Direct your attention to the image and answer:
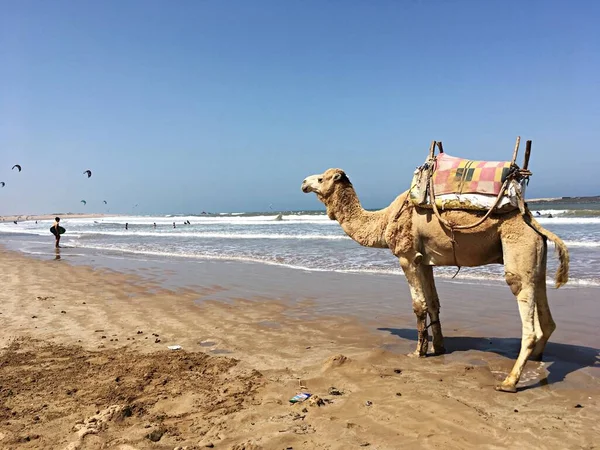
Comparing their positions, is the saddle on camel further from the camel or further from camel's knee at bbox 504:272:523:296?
camel's knee at bbox 504:272:523:296

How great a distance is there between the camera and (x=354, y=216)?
255 inches

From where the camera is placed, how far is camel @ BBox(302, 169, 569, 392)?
4.67m

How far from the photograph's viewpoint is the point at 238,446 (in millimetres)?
3377

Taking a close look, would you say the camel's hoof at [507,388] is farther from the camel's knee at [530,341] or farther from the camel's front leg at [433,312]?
the camel's front leg at [433,312]

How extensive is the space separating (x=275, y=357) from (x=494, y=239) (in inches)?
123

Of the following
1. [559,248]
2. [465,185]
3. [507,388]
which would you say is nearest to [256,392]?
[507,388]

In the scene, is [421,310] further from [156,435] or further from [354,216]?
[156,435]

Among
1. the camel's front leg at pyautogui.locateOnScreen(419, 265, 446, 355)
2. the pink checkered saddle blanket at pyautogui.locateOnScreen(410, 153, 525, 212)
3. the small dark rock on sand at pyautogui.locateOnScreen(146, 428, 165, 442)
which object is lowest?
the small dark rock on sand at pyautogui.locateOnScreen(146, 428, 165, 442)

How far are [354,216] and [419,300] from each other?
60.7 inches

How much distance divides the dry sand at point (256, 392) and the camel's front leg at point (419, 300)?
0.93 feet

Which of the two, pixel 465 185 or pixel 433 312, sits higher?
pixel 465 185

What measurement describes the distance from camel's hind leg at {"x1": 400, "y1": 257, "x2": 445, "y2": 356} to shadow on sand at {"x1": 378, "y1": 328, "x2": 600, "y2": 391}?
0.39 metres

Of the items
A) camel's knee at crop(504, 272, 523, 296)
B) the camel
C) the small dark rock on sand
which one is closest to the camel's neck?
the camel

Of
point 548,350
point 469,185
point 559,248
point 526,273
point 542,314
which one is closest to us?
point 526,273
